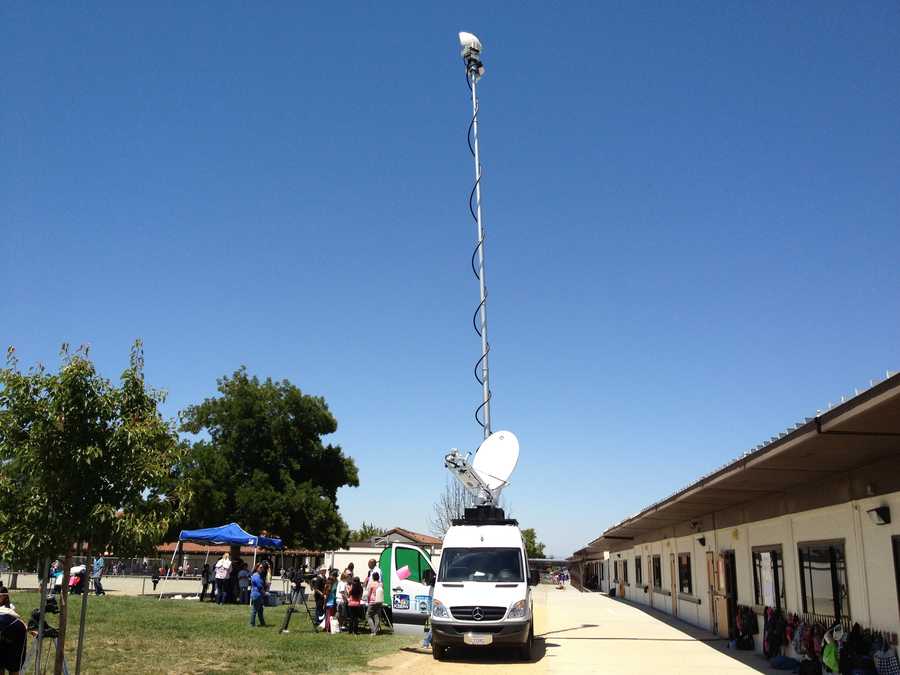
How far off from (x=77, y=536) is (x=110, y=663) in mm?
5008

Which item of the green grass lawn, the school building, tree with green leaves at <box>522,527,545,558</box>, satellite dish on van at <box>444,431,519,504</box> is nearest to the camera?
the school building

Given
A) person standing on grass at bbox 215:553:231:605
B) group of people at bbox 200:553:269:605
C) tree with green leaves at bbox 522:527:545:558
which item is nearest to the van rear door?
group of people at bbox 200:553:269:605

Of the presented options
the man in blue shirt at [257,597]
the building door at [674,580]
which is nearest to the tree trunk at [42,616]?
the man in blue shirt at [257,597]

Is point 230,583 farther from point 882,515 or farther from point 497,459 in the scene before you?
point 882,515

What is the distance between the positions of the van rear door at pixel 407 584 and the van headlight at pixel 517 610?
422cm

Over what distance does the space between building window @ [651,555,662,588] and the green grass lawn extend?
15018 mm

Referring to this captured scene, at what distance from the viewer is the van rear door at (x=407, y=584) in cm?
1831

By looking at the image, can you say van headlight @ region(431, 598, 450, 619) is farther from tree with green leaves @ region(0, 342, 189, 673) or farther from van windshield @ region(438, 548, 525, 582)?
tree with green leaves @ region(0, 342, 189, 673)

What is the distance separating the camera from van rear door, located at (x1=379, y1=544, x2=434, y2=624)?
18.3m

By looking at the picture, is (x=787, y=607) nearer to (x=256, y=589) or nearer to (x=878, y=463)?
(x=878, y=463)

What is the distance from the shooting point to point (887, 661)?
406 inches

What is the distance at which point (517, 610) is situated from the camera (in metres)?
14.1

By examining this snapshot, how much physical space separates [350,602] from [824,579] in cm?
1011

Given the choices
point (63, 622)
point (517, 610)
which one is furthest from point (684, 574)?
point (63, 622)
